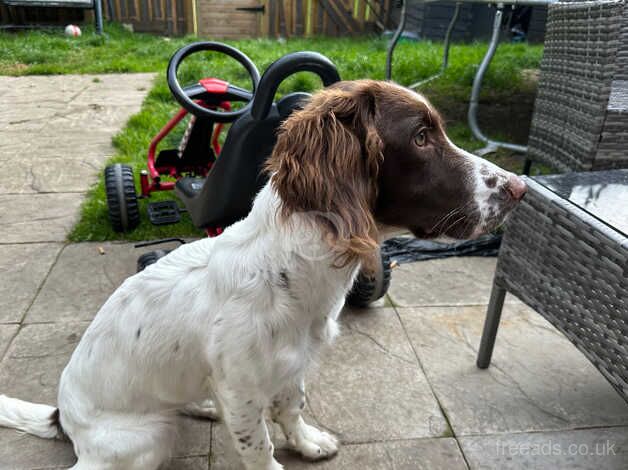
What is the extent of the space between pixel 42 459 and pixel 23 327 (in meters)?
0.89

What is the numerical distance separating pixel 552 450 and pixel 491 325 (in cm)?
56

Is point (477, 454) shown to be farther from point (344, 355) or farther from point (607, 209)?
point (607, 209)

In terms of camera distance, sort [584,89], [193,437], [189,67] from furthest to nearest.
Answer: [189,67] < [584,89] < [193,437]

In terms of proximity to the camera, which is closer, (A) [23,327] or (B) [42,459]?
(B) [42,459]

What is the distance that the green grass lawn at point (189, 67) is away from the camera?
4.56 m

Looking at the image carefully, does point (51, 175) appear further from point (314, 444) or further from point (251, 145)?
point (314, 444)

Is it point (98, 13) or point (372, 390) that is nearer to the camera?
point (372, 390)

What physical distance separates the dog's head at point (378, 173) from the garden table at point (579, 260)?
0.35 metres

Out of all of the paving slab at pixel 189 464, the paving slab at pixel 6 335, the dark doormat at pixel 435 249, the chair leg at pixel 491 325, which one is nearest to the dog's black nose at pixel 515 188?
the chair leg at pixel 491 325

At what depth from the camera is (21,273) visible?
10.2 feet

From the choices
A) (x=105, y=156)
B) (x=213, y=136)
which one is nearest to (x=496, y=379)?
(x=213, y=136)

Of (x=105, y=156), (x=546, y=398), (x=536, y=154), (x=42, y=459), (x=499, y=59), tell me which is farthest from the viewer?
(x=499, y=59)

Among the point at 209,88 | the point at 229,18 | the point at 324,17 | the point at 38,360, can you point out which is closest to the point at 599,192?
the point at 209,88

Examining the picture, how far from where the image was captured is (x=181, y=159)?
11.6 ft
